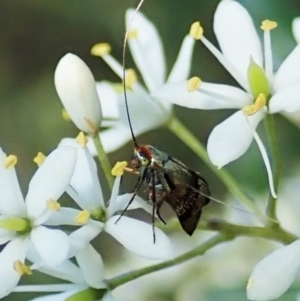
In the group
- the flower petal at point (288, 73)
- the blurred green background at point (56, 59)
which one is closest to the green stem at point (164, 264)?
the flower petal at point (288, 73)

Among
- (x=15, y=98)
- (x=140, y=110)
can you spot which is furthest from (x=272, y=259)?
(x=15, y=98)

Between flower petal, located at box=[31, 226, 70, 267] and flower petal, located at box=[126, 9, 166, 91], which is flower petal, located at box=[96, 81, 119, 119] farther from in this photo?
flower petal, located at box=[31, 226, 70, 267]

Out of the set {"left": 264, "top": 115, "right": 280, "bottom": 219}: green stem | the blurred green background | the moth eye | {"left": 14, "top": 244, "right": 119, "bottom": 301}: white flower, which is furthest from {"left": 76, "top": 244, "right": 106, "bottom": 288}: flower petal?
the blurred green background

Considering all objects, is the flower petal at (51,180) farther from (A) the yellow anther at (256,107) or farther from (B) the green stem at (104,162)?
(A) the yellow anther at (256,107)

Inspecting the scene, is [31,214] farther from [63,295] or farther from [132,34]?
[132,34]

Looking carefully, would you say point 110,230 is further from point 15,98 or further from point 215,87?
point 15,98

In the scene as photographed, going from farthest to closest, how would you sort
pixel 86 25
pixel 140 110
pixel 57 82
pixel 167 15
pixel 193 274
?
pixel 86 25, pixel 167 15, pixel 193 274, pixel 140 110, pixel 57 82

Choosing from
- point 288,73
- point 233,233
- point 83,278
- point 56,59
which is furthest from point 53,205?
A: point 56,59
